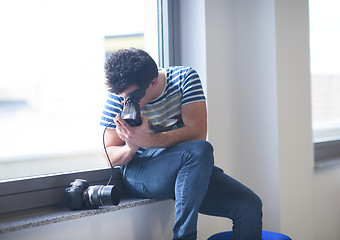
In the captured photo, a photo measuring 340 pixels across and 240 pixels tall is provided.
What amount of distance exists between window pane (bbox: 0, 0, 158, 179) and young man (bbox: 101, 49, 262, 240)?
0.17 meters

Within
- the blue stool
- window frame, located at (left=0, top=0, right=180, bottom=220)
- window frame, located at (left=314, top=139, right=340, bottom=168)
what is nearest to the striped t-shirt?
window frame, located at (left=0, top=0, right=180, bottom=220)

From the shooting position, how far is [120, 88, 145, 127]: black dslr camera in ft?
4.99

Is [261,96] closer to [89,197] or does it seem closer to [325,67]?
[325,67]

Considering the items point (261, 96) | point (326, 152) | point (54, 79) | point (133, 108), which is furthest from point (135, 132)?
point (326, 152)

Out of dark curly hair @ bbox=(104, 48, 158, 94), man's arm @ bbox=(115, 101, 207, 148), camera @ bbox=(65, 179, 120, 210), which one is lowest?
camera @ bbox=(65, 179, 120, 210)

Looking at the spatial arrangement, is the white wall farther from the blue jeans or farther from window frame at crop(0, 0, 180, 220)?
window frame at crop(0, 0, 180, 220)

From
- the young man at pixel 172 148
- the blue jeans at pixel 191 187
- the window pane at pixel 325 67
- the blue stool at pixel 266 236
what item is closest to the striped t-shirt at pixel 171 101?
the young man at pixel 172 148

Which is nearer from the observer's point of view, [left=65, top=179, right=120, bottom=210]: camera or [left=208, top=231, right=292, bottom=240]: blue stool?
[left=65, top=179, right=120, bottom=210]: camera

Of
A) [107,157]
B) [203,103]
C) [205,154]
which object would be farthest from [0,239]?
[203,103]

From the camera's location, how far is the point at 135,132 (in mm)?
1528

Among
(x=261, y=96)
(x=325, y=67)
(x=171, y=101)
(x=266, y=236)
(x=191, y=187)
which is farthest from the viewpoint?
(x=325, y=67)

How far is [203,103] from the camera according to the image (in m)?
1.69

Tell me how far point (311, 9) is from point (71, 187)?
1915 mm

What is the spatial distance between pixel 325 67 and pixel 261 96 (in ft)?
2.82
